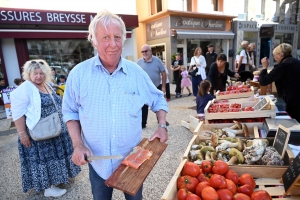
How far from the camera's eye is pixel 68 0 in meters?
9.08

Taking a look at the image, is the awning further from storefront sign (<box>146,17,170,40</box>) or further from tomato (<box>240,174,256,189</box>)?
tomato (<box>240,174,256,189</box>)

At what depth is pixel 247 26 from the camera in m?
14.3

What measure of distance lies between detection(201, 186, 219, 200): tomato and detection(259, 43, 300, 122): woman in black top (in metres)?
2.33

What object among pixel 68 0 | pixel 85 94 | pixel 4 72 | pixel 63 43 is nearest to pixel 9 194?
pixel 85 94

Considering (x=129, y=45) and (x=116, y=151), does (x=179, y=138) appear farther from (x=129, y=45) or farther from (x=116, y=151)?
(x=129, y=45)

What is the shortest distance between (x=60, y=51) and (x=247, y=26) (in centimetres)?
1251

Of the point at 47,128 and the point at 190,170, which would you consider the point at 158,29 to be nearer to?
the point at 47,128

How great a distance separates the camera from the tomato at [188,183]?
137 centimetres

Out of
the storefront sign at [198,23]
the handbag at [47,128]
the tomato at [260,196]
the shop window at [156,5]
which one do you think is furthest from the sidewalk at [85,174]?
the shop window at [156,5]

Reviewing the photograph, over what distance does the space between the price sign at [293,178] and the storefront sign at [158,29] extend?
10707 mm

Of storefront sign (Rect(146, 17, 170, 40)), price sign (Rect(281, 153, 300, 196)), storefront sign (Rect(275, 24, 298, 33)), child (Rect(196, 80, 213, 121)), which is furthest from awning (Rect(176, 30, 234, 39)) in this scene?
price sign (Rect(281, 153, 300, 196))

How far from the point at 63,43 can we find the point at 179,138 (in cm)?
777

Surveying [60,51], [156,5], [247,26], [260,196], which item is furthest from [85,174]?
[247,26]

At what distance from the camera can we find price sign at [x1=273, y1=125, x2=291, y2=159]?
158 cm
